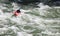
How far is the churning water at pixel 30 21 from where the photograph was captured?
5.70 m

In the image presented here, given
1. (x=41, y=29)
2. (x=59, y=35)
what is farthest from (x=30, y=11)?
(x=59, y=35)

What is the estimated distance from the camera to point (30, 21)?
6312mm

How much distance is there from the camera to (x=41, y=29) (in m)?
5.86

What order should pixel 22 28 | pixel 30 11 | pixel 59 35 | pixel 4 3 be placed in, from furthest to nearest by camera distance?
pixel 4 3, pixel 30 11, pixel 22 28, pixel 59 35

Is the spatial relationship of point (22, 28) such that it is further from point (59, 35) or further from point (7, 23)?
point (59, 35)

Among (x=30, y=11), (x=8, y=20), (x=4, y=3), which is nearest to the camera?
(x=8, y=20)

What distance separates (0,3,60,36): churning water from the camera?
5.70 meters

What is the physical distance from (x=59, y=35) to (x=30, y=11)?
1.84 m

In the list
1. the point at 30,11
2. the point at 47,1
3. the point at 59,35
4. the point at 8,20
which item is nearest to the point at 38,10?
the point at 30,11

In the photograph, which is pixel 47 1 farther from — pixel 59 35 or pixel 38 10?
pixel 59 35

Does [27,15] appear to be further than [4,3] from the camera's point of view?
No

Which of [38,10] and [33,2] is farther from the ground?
[33,2]

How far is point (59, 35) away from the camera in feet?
18.1

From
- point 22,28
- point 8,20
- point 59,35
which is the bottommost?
point 59,35
